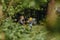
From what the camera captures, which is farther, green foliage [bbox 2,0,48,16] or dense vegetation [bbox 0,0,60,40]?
green foliage [bbox 2,0,48,16]

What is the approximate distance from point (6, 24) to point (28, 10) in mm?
3492

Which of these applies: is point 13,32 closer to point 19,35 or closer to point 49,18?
point 19,35

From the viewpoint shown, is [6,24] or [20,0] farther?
[20,0]

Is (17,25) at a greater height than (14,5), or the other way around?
(14,5)

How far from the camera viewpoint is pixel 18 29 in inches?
260

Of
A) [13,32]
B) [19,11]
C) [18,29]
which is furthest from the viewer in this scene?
[19,11]

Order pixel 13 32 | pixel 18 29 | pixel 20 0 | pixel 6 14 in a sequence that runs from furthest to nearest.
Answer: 1. pixel 20 0
2. pixel 6 14
3. pixel 18 29
4. pixel 13 32

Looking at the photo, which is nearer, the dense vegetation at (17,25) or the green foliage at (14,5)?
the dense vegetation at (17,25)

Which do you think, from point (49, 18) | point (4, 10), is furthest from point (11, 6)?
point (49, 18)

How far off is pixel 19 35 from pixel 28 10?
3.58 meters

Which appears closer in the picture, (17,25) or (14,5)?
(17,25)


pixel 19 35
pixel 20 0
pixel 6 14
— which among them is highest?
pixel 20 0

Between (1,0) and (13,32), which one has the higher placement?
(1,0)

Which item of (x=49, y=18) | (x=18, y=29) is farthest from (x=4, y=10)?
(x=49, y=18)
